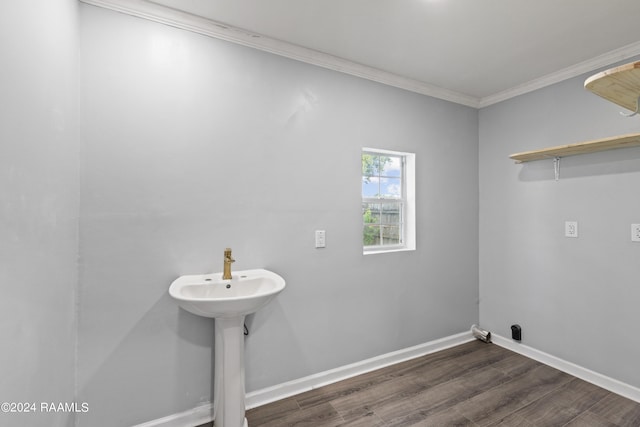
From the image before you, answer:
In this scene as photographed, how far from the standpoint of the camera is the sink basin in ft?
4.66

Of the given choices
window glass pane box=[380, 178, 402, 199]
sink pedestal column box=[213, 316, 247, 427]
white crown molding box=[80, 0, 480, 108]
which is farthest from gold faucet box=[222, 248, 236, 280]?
window glass pane box=[380, 178, 402, 199]

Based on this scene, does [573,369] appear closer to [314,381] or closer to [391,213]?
[391,213]

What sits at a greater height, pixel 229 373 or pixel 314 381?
pixel 229 373

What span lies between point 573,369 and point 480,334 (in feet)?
2.35

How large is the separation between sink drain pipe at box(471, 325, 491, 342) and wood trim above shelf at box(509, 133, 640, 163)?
5.60 ft

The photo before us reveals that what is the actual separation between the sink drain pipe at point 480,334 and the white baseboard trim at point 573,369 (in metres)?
0.07

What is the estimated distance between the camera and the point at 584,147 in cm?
214

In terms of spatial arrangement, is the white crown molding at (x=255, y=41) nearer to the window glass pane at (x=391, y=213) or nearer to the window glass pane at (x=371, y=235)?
the window glass pane at (x=391, y=213)

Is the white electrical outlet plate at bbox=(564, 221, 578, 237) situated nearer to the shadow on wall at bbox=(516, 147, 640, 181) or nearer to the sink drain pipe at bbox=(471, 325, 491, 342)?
the shadow on wall at bbox=(516, 147, 640, 181)

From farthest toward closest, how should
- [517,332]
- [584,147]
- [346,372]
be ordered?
[517,332], [346,372], [584,147]

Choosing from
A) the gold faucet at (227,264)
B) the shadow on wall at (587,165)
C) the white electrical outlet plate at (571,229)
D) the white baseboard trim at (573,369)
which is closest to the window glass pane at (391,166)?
the shadow on wall at (587,165)

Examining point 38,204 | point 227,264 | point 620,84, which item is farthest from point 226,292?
point 620,84

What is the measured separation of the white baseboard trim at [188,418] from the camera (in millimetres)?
1713

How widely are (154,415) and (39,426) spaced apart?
699 millimetres
